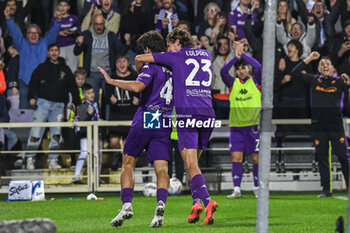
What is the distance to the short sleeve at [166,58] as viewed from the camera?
9422mm

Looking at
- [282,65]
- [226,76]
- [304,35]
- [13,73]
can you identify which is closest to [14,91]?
[13,73]

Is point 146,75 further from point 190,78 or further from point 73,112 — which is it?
point 73,112

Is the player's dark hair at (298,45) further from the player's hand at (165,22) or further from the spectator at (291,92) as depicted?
the player's hand at (165,22)

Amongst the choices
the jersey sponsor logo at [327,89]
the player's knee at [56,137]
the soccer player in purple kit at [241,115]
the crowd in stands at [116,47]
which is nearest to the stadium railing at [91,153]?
the crowd in stands at [116,47]

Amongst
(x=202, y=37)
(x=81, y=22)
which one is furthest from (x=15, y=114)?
(x=202, y=37)

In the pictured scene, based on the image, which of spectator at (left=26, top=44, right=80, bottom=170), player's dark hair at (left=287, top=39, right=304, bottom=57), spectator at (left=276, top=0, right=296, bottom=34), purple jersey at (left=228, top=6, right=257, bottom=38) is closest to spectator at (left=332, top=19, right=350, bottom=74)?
player's dark hair at (left=287, top=39, right=304, bottom=57)

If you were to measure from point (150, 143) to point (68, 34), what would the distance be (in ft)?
28.4

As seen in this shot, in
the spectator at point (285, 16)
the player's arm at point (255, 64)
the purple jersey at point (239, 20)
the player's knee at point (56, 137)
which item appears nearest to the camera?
the player's arm at point (255, 64)

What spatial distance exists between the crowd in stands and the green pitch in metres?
1.87

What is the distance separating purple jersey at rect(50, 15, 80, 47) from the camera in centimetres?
1784

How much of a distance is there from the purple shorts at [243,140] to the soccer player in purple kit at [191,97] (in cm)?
526

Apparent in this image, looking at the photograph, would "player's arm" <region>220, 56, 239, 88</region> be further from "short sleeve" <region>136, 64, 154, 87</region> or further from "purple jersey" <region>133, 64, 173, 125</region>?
"short sleeve" <region>136, 64, 154, 87</region>

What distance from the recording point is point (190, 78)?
31.6 ft

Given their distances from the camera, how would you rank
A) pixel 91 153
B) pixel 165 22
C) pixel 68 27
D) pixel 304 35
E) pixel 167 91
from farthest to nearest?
1. pixel 68 27
2. pixel 304 35
3. pixel 165 22
4. pixel 91 153
5. pixel 167 91
